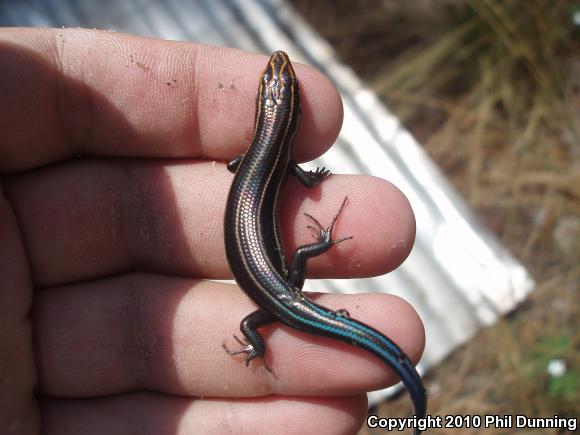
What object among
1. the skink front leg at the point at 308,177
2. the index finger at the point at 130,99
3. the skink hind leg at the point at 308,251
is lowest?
the skink hind leg at the point at 308,251

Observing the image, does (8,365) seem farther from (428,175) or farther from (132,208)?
(428,175)

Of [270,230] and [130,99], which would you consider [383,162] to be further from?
[130,99]

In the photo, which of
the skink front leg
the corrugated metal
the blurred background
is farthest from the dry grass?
the skink front leg

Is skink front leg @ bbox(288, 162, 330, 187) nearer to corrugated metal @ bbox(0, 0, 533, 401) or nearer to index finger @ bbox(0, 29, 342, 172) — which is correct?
index finger @ bbox(0, 29, 342, 172)

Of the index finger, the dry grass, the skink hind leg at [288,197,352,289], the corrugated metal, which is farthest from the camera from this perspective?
the corrugated metal

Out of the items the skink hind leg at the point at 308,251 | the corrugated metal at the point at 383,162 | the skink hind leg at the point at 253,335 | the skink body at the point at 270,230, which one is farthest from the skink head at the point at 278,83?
the corrugated metal at the point at 383,162

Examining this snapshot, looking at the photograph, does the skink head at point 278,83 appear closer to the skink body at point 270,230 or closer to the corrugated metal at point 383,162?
the skink body at point 270,230

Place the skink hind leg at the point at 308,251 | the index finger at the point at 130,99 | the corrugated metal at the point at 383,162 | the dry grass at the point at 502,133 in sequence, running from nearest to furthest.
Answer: the index finger at the point at 130,99 → the skink hind leg at the point at 308,251 → the dry grass at the point at 502,133 → the corrugated metal at the point at 383,162
